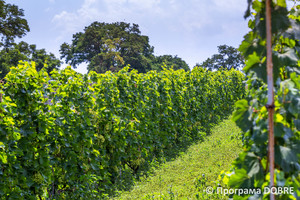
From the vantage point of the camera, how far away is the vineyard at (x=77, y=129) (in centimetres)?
461

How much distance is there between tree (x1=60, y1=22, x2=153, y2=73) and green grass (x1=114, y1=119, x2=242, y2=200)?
4000 cm

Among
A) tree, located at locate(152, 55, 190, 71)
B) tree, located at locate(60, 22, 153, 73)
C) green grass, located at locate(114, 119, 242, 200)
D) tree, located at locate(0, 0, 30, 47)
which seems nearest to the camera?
green grass, located at locate(114, 119, 242, 200)

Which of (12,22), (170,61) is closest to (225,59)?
(170,61)

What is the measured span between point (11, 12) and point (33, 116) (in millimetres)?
31072

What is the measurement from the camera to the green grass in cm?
540

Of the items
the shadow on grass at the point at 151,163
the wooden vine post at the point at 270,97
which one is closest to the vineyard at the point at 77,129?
the shadow on grass at the point at 151,163

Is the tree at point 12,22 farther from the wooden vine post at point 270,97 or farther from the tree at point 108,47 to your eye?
the wooden vine post at point 270,97

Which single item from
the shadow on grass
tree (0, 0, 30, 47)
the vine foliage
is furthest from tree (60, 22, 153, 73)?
the vine foliage

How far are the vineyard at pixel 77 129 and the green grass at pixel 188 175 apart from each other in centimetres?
68

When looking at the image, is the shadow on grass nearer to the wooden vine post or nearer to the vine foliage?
the vine foliage

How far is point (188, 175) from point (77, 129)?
2.68 metres

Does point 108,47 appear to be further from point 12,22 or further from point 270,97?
point 270,97

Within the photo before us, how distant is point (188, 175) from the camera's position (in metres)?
6.55

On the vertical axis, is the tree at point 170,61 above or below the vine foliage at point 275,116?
above
